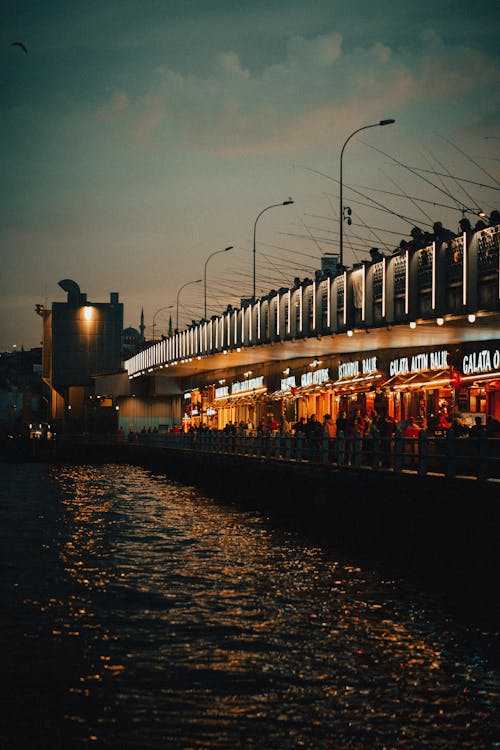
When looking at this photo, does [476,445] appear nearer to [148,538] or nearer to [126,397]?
[148,538]

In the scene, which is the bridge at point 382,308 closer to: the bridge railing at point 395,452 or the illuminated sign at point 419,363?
the illuminated sign at point 419,363

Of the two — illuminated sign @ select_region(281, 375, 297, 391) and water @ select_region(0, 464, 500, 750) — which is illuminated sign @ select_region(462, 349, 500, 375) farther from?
illuminated sign @ select_region(281, 375, 297, 391)

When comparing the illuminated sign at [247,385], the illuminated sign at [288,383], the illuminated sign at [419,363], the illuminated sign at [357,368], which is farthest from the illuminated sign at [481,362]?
the illuminated sign at [247,385]

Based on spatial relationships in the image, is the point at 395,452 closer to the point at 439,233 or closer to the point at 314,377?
the point at 439,233

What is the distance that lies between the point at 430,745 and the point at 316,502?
22438 mm

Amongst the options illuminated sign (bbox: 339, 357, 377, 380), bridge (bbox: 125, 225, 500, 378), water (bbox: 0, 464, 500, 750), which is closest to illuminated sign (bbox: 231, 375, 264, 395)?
bridge (bbox: 125, 225, 500, 378)

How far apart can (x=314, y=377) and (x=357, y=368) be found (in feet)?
23.1

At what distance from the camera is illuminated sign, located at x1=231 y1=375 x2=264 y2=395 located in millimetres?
75125

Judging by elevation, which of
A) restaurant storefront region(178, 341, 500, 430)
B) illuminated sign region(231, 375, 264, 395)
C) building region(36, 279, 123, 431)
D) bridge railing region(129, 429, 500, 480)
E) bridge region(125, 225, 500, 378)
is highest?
building region(36, 279, 123, 431)

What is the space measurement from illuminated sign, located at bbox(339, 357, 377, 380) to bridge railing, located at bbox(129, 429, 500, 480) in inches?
280

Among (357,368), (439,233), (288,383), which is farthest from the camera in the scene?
(288,383)

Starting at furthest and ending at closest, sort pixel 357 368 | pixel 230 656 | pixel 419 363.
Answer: pixel 357 368 → pixel 419 363 → pixel 230 656

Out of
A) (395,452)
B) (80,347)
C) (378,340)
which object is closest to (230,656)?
(395,452)

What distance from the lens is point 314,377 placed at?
2468 inches
